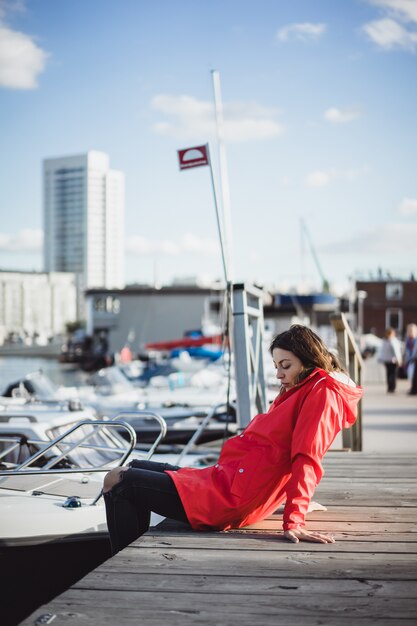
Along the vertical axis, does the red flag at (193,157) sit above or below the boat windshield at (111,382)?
above

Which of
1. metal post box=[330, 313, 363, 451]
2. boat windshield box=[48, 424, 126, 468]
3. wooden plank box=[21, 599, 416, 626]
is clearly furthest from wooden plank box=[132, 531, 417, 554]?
metal post box=[330, 313, 363, 451]

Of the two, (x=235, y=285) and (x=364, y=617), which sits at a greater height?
(x=235, y=285)

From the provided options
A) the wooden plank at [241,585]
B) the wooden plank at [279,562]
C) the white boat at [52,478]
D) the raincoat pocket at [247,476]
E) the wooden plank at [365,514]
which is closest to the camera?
the wooden plank at [241,585]

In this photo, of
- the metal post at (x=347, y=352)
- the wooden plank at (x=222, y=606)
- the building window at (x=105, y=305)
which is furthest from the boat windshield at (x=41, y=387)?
the building window at (x=105, y=305)

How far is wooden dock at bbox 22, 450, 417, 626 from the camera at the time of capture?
325cm

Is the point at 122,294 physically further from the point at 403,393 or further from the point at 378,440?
the point at 378,440

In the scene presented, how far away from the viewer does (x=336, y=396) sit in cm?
442

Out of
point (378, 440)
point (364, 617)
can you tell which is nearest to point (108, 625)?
point (364, 617)

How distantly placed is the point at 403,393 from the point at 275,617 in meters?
18.5

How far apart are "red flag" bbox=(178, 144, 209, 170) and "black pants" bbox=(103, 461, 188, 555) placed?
6677 millimetres

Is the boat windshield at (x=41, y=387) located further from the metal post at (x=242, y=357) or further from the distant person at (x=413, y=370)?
the distant person at (x=413, y=370)

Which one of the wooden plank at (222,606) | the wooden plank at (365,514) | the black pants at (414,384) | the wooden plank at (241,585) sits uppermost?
the wooden plank at (222,606)

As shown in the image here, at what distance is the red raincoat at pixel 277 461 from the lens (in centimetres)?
425

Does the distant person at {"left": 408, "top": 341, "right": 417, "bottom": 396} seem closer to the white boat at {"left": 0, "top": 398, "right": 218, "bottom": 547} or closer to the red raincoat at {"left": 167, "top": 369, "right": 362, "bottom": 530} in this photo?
the white boat at {"left": 0, "top": 398, "right": 218, "bottom": 547}
